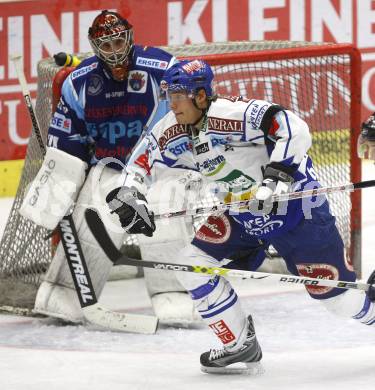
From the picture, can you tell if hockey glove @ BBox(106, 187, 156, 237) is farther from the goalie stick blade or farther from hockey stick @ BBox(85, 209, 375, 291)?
the goalie stick blade

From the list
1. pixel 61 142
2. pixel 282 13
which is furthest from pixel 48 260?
pixel 282 13

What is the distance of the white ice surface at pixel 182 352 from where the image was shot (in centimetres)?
505

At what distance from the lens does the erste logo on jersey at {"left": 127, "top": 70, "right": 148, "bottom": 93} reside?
6.03m

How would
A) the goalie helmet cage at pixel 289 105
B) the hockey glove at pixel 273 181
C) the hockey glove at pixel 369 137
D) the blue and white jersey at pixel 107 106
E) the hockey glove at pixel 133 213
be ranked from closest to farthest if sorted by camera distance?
1. the hockey glove at pixel 273 181
2. the hockey glove at pixel 133 213
3. the hockey glove at pixel 369 137
4. the blue and white jersey at pixel 107 106
5. the goalie helmet cage at pixel 289 105

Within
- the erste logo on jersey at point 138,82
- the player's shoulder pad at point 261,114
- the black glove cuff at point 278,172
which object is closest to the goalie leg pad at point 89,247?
the erste logo on jersey at point 138,82

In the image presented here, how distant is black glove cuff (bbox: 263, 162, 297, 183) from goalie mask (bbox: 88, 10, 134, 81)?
1307mm

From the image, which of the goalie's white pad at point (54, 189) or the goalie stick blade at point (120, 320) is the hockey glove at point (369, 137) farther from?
the goalie's white pad at point (54, 189)

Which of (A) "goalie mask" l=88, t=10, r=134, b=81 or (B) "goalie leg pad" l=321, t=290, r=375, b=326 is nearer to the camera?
(B) "goalie leg pad" l=321, t=290, r=375, b=326

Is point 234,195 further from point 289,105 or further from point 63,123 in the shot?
point 289,105

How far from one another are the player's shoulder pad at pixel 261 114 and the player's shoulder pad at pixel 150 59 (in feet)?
3.85

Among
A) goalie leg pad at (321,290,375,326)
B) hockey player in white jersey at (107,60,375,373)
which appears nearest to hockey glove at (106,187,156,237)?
hockey player in white jersey at (107,60,375,373)

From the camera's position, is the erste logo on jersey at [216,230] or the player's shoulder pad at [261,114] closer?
the player's shoulder pad at [261,114]

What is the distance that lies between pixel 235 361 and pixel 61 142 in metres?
1.39

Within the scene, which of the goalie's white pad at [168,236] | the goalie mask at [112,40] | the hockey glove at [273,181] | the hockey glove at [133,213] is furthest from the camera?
the goalie's white pad at [168,236]
